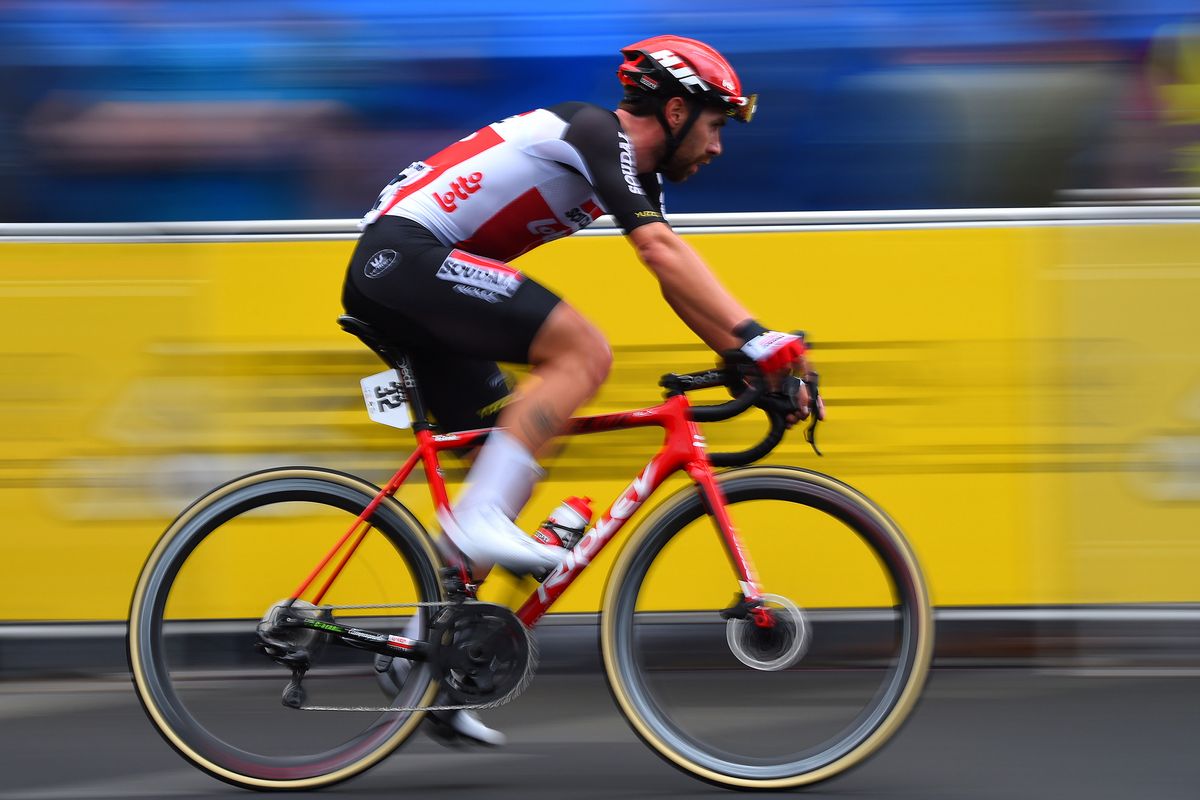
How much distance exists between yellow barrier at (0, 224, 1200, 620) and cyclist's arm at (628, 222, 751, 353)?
64.5 inches

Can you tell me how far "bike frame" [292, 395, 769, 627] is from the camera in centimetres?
365

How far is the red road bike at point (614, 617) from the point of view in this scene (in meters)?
3.63

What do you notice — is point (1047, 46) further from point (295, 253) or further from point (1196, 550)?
point (295, 253)

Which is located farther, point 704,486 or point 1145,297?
point 1145,297

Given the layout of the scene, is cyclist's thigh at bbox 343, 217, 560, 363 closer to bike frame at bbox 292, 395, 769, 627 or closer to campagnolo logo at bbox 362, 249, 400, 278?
campagnolo logo at bbox 362, 249, 400, 278

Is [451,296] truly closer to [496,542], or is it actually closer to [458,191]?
[458,191]

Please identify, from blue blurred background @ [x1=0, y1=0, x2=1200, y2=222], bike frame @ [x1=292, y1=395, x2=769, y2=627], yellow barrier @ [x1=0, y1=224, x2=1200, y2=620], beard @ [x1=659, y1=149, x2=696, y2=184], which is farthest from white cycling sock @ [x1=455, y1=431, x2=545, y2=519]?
blue blurred background @ [x1=0, y1=0, x2=1200, y2=222]

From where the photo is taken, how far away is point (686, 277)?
11.5 feet

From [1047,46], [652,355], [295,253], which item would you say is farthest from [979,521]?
[295,253]

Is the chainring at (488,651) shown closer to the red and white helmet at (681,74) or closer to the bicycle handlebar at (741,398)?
the bicycle handlebar at (741,398)

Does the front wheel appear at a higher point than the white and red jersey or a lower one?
lower

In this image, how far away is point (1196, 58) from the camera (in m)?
5.20

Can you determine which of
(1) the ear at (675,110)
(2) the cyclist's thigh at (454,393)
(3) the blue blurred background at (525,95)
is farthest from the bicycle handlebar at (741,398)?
(3) the blue blurred background at (525,95)

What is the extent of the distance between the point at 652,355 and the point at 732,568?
1640 millimetres
